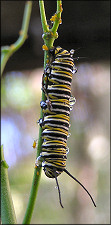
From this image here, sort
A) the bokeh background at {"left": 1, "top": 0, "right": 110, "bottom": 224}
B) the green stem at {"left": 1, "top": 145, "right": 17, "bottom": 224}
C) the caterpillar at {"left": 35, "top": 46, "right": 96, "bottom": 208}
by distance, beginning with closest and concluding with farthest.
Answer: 1. the green stem at {"left": 1, "top": 145, "right": 17, "bottom": 224}
2. the caterpillar at {"left": 35, "top": 46, "right": 96, "bottom": 208}
3. the bokeh background at {"left": 1, "top": 0, "right": 110, "bottom": 224}

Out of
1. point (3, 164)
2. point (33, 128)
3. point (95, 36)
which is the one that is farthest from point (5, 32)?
point (3, 164)

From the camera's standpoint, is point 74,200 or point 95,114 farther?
point 95,114

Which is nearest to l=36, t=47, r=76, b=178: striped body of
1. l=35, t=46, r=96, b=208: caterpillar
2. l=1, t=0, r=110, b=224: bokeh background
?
l=35, t=46, r=96, b=208: caterpillar

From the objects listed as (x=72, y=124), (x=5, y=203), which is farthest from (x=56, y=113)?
(x=72, y=124)

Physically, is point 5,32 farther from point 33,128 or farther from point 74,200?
point 74,200

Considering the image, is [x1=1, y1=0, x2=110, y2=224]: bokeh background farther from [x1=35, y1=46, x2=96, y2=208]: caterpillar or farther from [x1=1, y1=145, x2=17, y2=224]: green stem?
[x1=1, y1=145, x2=17, y2=224]: green stem

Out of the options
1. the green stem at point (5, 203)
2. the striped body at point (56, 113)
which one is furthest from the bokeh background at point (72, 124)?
the green stem at point (5, 203)

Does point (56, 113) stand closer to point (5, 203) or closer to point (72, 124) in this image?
point (5, 203)
